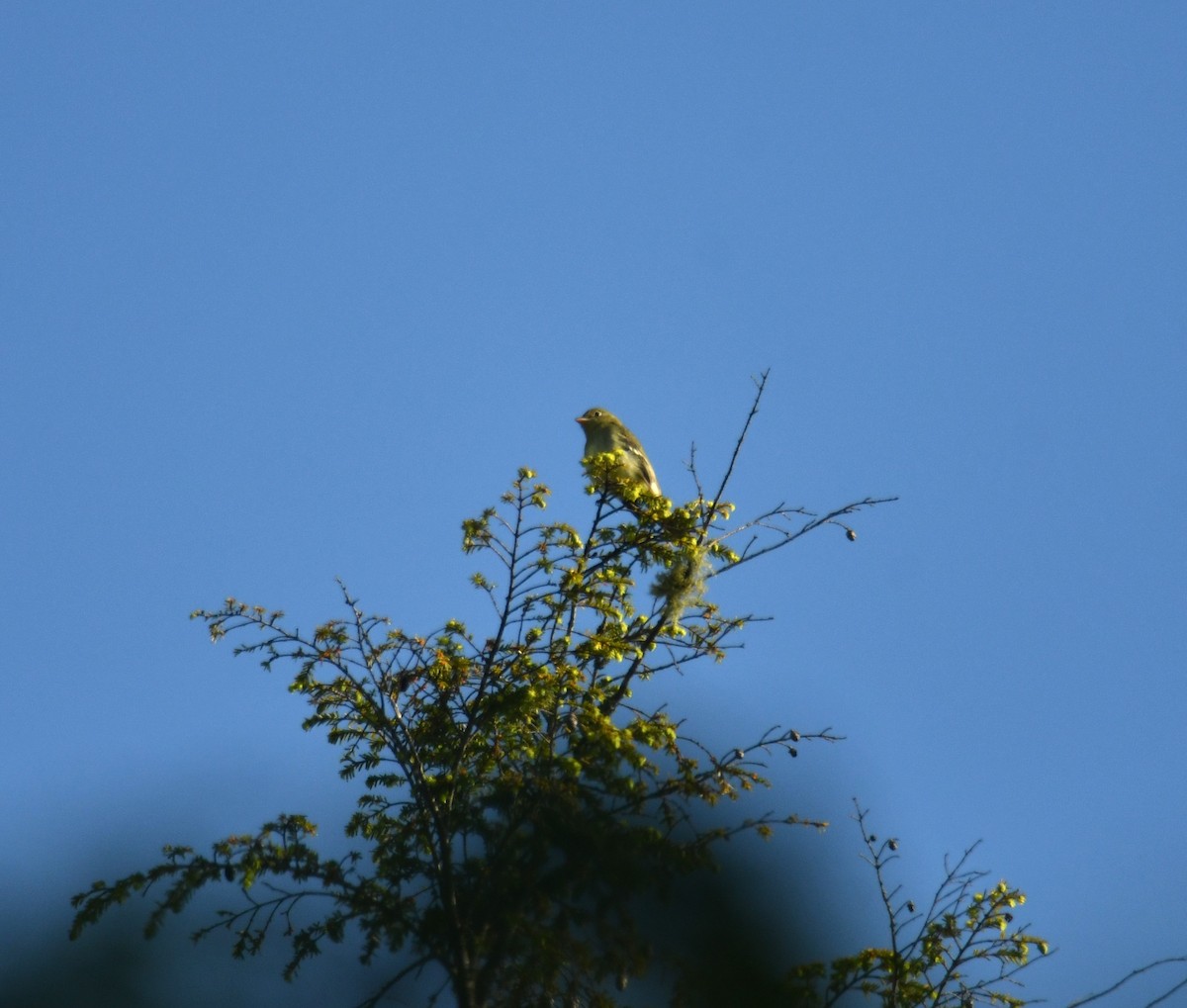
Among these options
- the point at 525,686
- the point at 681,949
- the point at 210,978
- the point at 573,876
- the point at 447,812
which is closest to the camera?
the point at 573,876

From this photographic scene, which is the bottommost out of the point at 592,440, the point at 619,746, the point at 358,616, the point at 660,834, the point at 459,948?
the point at 459,948

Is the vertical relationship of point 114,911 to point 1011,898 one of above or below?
below

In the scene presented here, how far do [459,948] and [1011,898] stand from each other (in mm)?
2834

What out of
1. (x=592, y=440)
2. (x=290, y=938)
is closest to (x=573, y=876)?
(x=290, y=938)

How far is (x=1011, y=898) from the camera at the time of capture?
6.73 m

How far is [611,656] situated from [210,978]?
265cm

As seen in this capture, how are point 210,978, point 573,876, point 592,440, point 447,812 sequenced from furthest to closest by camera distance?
point 592,440 → point 210,978 → point 447,812 → point 573,876

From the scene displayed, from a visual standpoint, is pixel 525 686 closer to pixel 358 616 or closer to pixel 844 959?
pixel 358 616

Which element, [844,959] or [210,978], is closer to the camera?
[844,959]

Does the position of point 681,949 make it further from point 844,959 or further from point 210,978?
point 210,978

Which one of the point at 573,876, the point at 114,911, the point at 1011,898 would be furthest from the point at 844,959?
the point at 114,911

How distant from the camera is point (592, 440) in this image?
45.3ft

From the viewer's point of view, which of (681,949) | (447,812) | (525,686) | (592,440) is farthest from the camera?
(592,440)

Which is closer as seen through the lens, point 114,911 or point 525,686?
point 114,911
